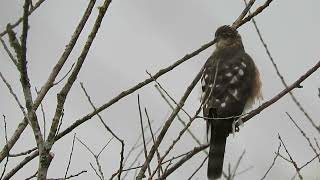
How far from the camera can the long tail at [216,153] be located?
13.2ft

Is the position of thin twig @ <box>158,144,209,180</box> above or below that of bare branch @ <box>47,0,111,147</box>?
below

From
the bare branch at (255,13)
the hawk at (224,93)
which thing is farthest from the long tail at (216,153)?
the bare branch at (255,13)

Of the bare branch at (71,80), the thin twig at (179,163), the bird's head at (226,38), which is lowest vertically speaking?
the thin twig at (179,163)

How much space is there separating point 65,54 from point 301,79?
4.88 feet

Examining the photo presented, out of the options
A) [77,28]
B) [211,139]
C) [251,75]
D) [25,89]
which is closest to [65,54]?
[77,28]

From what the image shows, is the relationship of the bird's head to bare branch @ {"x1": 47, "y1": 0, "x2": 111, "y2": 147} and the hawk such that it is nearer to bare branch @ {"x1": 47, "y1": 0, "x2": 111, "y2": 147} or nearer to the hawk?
the hawk

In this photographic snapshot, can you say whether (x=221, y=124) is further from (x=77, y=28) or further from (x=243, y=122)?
(x=77, y=28)

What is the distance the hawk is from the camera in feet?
13.6

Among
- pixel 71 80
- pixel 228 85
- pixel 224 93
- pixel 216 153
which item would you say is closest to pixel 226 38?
pixel 228 85

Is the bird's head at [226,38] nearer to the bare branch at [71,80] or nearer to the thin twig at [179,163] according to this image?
the thin twig at [179,163]

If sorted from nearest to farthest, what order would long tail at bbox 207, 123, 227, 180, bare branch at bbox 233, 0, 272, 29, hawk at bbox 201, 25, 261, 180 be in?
bare branch at bbox 233, 0, 272, 29 < long tail at bbox 207, 123, 227, 180 < hawk at bbox 201, 25, 261, 180

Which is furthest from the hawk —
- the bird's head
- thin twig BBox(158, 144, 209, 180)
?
thin twig BBox(158, 144, 209, 180)

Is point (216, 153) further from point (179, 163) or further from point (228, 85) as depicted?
point (179, 163)

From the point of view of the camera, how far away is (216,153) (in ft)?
13.5
